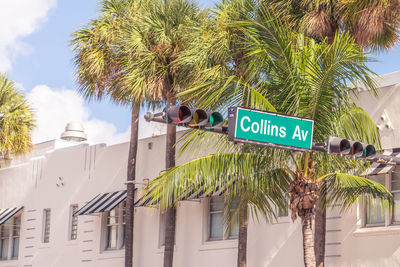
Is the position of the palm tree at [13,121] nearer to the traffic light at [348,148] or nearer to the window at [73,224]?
the window at [73,224]

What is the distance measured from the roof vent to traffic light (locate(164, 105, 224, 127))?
24395mm

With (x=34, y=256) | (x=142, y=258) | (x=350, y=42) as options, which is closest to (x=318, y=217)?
(x=350, y=42)

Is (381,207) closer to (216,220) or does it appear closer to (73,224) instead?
(216,220)

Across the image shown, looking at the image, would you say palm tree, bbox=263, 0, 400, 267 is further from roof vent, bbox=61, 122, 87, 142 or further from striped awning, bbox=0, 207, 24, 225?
roof vent, bbox=61, 122, 87, 142

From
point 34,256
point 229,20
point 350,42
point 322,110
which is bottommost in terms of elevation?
point 34,256

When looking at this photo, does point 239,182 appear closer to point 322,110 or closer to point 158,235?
point 322,110

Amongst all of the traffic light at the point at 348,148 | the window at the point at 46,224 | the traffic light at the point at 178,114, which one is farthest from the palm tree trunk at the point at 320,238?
the window at the point at 46,224

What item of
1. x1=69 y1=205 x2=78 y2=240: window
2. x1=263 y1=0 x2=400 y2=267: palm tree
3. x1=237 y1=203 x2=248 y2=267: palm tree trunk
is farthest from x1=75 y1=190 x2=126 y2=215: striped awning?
x1=263 y1=0 x2=400 y2=267: palm tree

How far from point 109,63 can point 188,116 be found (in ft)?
41.7

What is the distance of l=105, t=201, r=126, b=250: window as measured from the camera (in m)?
24.2

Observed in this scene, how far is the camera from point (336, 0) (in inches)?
643

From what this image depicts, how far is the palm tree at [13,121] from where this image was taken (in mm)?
28328

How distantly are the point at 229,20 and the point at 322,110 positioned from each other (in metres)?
4.38

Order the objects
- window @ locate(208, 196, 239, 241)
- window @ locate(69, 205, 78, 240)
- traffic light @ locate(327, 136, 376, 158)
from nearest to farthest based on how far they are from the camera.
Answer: traffic light @ locate(327, 136, 376, 158), window @ locate(208, 196, 239, 241), window @ locate(69, 205, 78, 240)
